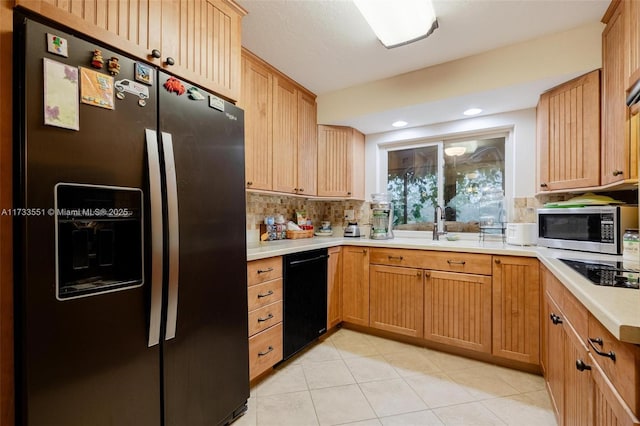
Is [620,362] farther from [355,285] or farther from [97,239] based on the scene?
[355,285]

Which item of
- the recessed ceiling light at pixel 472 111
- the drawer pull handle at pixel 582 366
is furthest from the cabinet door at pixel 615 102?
the drawer pull handle at pixel 582 366

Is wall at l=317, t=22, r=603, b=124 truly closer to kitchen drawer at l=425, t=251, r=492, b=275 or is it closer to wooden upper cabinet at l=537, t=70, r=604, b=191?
wooden upper cabinet at l=537, t=70, r=604, b=191

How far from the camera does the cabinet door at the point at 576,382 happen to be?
99cm

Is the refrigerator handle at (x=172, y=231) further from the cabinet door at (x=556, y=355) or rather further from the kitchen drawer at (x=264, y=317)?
the cabinet door at (x=556, y=355)

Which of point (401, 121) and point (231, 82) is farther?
point (401, 121)

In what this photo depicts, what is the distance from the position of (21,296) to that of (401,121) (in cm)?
290

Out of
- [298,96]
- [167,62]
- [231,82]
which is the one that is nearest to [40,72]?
[167,62]

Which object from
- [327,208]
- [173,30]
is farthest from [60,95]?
[327,208]

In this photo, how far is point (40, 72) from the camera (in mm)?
893

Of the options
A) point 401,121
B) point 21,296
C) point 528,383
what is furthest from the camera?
point 401,121

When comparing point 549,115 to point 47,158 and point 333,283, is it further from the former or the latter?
point 47,158

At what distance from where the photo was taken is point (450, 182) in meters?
3.00

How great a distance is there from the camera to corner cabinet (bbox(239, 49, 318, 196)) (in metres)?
2.21

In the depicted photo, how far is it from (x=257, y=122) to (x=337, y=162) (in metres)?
1.07
